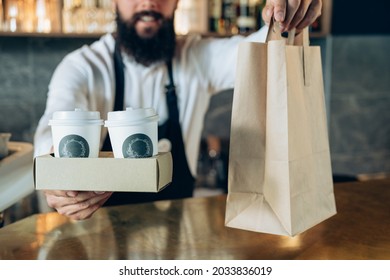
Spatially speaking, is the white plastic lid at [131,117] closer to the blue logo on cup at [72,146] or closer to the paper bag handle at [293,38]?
the blue logo on cup at [72,146]

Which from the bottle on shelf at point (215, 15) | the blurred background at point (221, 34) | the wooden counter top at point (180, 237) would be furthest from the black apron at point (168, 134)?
the bottle on shelf at point (215, 15)

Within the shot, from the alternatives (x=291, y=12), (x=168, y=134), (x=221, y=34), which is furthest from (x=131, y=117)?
(x=221, y=34)

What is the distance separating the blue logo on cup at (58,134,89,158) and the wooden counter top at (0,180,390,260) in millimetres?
175

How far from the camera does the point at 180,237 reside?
0.95 metres

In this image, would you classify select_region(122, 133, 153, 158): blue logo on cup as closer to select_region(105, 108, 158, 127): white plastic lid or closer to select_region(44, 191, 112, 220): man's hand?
select_region(105, 108, 158, 127): white plastic lid

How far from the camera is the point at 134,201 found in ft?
5.67

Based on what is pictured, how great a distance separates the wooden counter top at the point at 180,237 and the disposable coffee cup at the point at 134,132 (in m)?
0.18

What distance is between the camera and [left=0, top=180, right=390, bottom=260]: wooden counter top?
868 millimetres

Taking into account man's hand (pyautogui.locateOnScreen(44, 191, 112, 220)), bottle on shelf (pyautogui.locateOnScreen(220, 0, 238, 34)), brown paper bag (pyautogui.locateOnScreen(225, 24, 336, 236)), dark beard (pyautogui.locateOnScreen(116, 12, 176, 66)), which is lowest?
man's hand (pyautogui.locateOnScreen(44, 191, 112, 220))

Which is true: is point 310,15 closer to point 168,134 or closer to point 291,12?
point 291,12

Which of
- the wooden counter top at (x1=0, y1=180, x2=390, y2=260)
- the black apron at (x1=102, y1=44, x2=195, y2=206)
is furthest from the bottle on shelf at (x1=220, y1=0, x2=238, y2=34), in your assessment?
the wooden counter top at (x1=0, y1=180, x2=390, y2=260)

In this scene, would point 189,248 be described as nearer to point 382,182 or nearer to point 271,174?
point 271,174

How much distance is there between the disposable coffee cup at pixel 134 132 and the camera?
0.79m

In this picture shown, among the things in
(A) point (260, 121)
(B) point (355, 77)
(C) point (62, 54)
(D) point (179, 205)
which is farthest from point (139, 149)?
(B) point (355, 77)
